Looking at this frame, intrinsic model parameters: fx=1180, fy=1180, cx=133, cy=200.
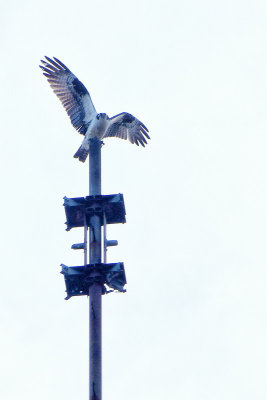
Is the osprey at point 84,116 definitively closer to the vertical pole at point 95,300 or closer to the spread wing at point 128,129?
the spread wing at point 128,129

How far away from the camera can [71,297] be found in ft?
69.5

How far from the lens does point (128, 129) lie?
29.0 metres

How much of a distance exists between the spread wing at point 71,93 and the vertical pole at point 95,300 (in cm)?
409

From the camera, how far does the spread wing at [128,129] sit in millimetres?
28250

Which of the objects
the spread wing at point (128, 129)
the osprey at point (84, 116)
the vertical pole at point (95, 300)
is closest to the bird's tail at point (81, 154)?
the osprey at point (84, 116)

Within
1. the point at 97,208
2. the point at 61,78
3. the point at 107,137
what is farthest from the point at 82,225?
the point at 61,78

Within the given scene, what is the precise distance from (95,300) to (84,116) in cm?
816

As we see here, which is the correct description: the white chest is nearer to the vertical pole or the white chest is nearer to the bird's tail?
the bird's tail

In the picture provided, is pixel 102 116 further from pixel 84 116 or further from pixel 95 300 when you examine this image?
pixel 95 300

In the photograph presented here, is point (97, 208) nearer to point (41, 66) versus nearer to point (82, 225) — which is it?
point (82, 225)

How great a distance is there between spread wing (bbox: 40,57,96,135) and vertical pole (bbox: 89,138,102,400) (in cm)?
409

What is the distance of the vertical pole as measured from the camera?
63.5 feet

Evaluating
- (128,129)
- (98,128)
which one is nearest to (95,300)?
(98,128)

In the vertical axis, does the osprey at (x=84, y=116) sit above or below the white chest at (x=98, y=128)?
above
